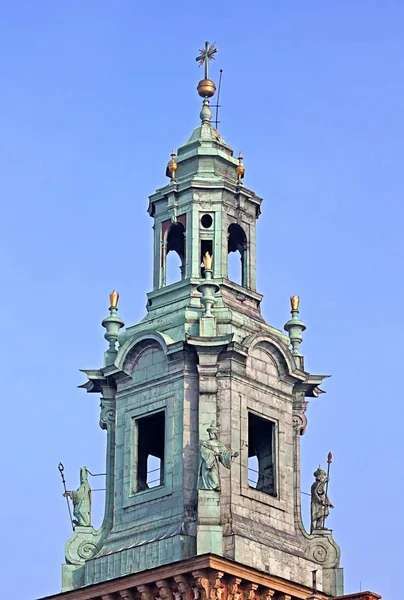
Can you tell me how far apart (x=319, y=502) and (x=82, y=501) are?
8.65m

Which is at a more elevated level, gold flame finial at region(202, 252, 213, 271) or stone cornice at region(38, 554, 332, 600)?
gold flame finial at region(202, 252, 213, 271)

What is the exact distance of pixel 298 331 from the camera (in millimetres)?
77062

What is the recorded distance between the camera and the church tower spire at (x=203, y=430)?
69.8 m

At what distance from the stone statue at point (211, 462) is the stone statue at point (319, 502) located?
523 cm

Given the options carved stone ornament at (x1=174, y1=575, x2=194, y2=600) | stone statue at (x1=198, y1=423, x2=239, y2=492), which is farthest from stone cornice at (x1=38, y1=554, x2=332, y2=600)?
stone statue at (x1=198, y1=423, x2=239, y2=492)

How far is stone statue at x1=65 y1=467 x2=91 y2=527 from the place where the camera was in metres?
74.5

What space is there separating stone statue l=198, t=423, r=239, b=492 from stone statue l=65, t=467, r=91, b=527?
6119mm

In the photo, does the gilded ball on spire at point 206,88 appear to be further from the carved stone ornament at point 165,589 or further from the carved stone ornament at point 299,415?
the carved stone ornament at point 165,589

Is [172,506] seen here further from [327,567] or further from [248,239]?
[248,239]

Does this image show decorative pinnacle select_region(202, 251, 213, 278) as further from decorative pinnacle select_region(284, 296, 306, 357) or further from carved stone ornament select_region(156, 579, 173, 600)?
carved stone ornament select_region(156, 579, 173, 600)

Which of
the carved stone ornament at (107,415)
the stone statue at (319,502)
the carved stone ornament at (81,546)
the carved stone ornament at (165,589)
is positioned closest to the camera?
the carved stone ornament at (165,589)

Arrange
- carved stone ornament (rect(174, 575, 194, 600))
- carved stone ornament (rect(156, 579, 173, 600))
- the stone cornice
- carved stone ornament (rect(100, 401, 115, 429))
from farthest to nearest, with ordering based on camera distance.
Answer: carved stone ornament (rect(100, 401, 115, 429)) < carved stone ornament (rect(156, 579, 173, 600)) < carved stone ornament (rect(174, 575, 194, 600)) < the stone cornice

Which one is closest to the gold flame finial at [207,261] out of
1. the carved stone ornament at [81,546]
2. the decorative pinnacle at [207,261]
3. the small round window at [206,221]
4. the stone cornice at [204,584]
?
the decorative pinnacle at [207,261]

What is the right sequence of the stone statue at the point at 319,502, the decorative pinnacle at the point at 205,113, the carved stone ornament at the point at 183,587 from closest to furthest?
the carved stone ornament at the point at 183,587
the stone statue at the point at 319,502
the decorative pinnacle at the point at 205,113
